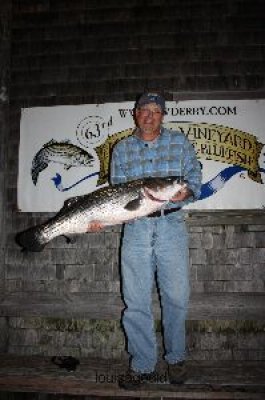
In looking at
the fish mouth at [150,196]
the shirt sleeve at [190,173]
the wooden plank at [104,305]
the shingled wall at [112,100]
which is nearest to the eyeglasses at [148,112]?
the shirt sleeve at [190,173]

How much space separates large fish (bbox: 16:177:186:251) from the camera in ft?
12.8

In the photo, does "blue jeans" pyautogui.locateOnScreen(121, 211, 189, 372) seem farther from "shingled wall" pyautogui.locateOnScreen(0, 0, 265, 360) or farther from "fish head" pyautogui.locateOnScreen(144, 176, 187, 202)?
"shingled wall" pyautogui.locateOnScreen(0, 0, 265, 360)

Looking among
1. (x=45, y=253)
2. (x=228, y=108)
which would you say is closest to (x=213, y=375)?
(x=45, y=253)

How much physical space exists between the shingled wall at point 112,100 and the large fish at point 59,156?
0.40 metres

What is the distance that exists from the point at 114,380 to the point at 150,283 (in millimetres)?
1361

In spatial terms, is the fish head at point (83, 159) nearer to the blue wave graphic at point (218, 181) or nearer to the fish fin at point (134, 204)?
the blue wave graphic at point (218, 181)

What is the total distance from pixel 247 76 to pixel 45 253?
4179 millimetres

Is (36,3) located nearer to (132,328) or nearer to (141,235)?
(141,235)

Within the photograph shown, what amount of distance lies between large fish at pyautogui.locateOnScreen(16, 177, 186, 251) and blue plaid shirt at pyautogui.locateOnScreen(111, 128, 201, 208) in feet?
0.72

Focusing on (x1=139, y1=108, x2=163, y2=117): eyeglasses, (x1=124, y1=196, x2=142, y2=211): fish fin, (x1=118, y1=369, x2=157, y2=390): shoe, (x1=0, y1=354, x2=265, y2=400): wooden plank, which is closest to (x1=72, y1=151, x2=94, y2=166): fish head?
(x1=139, y1=108, x2=163, y2=117): eyeglasses

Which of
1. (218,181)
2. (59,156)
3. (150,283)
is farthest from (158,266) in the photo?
(59,156)

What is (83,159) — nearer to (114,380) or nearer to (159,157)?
(159,157)

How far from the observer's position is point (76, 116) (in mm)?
5742

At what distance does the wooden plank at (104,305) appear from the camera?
5277mm
